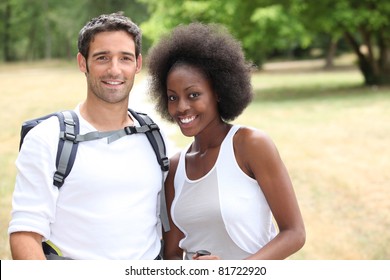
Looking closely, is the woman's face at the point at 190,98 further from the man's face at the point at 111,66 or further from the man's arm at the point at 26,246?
the man's arm at the point at 26,246

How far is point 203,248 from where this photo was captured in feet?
8.51

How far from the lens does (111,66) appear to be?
2.54 meters

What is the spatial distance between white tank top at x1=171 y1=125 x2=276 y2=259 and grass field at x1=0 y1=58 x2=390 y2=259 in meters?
2.99

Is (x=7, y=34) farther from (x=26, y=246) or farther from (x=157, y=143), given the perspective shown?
(x=26, y=246)

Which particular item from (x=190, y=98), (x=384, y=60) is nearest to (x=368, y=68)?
(x=384, y=60)

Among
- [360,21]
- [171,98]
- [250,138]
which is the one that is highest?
[171,98]

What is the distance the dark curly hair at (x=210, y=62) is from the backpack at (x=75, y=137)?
261mm

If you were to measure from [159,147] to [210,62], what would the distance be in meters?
0.43

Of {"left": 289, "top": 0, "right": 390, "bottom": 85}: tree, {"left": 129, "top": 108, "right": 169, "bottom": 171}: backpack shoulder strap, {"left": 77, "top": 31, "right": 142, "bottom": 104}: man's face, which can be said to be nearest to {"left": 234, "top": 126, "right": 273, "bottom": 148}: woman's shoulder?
{"left": 129, "top": 108, "right": 169, "bottom": 171}: backpack shoulder strap

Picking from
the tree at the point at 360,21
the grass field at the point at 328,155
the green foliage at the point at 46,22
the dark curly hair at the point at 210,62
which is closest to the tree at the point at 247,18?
the tree at the point at 360,21

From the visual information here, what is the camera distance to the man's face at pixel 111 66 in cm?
254

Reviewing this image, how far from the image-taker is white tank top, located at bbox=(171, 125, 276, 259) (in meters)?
2.49

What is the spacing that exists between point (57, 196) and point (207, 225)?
61 cm

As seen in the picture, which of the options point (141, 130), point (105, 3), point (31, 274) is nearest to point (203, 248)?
point (141, 130)
